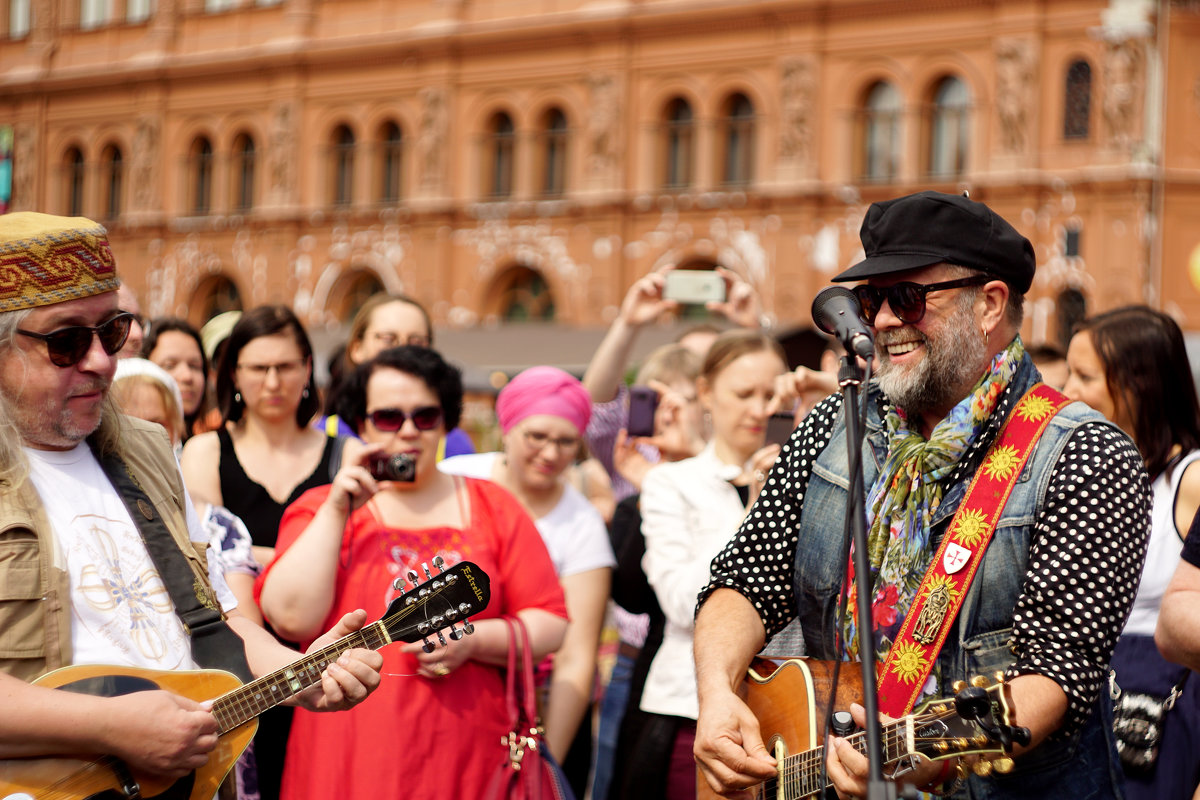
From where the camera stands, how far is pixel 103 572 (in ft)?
9.97

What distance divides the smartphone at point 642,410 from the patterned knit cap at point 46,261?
3.51 meters

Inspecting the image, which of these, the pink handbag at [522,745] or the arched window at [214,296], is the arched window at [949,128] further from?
the pink handbag at [522,745]

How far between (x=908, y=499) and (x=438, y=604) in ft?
3.77

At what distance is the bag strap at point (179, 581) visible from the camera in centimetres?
316

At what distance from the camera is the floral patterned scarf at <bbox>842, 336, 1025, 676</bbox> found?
3.02 metres

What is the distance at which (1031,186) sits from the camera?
25.2 metres

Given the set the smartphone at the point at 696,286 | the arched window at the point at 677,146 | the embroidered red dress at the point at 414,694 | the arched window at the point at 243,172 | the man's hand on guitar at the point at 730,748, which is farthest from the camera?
the arched window at the point at 243,172

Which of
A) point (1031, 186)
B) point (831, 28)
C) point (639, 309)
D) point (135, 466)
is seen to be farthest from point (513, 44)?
point (135, 466)

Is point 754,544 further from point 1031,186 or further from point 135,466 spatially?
point 1031,186

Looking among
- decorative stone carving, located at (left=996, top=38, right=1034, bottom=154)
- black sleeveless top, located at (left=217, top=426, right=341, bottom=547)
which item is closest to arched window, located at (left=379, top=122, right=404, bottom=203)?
decorative stone carving, located at (left=996, top=38, right=1034, bottom=154)

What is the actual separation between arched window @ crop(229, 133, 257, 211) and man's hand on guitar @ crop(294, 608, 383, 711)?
105 feet

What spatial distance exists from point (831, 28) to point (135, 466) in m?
25.3

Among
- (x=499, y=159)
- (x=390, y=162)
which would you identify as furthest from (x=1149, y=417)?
(x=390, y=162)

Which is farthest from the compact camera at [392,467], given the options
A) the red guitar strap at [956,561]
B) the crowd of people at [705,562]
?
the red guitar strap at [956,561]
